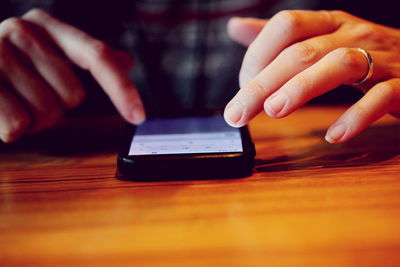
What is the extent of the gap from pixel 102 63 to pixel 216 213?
1.11 ft

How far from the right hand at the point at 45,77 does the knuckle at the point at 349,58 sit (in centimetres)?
29

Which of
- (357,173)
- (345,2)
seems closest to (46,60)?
(357,173)

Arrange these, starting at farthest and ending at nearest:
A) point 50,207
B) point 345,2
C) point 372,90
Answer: point 345,2 → point 372,90 → point 50,207

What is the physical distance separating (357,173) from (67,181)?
35cm

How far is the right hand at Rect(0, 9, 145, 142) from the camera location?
0.57m

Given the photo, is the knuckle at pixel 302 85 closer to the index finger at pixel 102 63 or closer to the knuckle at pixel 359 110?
the knuckle at pixel 359 110

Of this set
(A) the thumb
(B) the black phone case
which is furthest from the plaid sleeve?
(B) the black phone case

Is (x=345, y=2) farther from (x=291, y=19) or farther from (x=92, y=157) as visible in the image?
(x=92, y=157)

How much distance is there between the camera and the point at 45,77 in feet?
1.97

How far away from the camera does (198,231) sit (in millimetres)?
334

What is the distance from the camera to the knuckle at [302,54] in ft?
1.69

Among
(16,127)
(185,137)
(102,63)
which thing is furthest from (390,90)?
(16,127)

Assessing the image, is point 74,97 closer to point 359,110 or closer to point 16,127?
point 16,127

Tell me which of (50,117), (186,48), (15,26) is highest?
(15,26)
